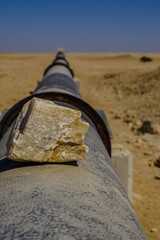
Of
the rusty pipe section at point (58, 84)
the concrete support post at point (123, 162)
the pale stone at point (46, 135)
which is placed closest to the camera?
the pale stone at point (46, 135)

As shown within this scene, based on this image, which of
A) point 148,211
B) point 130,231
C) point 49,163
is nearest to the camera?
point 130,231

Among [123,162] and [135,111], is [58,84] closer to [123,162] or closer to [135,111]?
[123,162]

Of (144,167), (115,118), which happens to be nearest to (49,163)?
(144,167)

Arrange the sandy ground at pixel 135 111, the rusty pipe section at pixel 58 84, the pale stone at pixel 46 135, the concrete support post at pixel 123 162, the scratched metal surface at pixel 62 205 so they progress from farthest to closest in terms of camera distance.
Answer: the sandy ground at pixel 135 111 → the rusty pipe section at pixel 58 84 → the concrete support post at pixel 123 162 → the pale stone at pixel 46 135 → the scratched metal surface at pixel 62 205

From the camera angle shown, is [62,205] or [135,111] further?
[135,111]

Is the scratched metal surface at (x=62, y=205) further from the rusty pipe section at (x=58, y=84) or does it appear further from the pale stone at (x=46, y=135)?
the rusty pipe section at (x=58, y=84)

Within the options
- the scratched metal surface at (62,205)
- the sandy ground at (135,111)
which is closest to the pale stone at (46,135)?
the scratched metal surface at (62,205)

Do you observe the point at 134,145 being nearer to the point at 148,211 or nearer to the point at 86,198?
the point at 148,211

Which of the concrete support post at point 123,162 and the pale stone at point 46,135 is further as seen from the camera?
the concrete support post at point 123,162

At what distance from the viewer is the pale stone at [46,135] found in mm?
1328

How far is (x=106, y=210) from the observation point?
108 cm

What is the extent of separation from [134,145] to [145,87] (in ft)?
19.5

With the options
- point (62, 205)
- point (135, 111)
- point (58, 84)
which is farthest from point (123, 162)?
point (135, 111)

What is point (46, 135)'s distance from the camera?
135 cm
